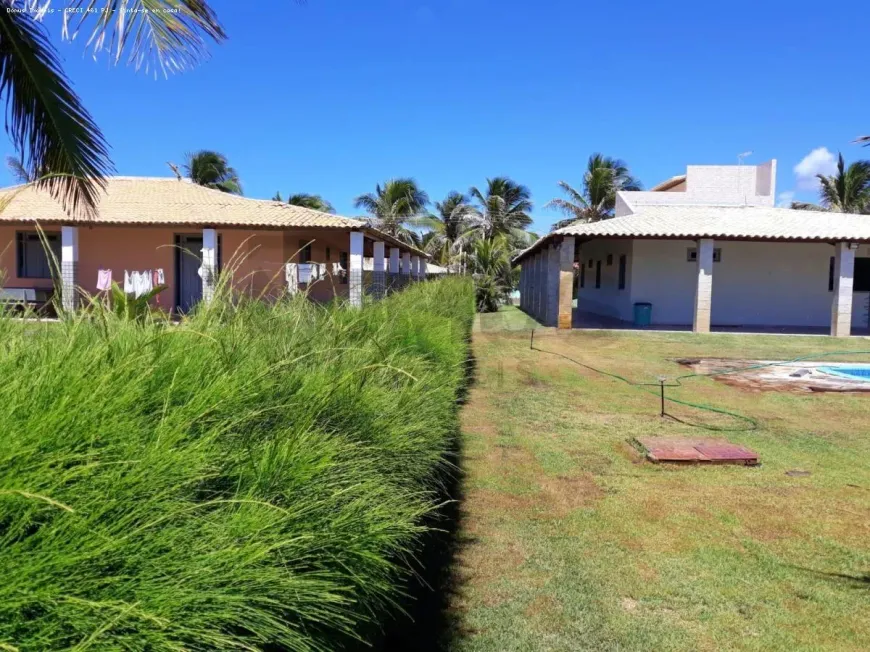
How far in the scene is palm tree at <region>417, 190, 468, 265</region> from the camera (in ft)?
148

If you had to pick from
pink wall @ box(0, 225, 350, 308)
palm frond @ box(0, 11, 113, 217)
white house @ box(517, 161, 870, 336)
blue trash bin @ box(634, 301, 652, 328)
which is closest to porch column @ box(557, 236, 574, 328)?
white house @ box(517, 161, 870, 336)

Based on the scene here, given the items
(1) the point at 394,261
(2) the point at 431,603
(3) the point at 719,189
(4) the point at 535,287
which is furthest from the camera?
(3) the point at 719,189

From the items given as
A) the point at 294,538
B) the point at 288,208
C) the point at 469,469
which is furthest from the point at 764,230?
the point at 294,538

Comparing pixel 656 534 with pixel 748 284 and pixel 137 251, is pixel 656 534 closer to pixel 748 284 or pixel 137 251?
pixel 137 251

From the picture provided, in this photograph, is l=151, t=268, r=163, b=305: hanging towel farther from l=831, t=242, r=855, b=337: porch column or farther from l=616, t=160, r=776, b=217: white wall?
l=831, t=242, r=855, b=337: porch column

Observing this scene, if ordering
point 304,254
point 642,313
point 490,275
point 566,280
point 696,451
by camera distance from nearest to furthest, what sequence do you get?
point 696,451, point 566,280, point 304,254, point 642,313, point 490,275

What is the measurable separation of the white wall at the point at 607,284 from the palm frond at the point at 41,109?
20.6 meters

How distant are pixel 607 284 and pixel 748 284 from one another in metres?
6.19

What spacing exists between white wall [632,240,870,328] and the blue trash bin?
2.34ft

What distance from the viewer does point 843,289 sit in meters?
21.0

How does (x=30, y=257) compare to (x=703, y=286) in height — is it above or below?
above

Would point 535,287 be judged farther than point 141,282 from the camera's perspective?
Yes

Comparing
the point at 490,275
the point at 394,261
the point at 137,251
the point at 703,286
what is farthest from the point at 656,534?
the point at 490,275

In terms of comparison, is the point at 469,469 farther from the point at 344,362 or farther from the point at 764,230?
the point at 764,230
